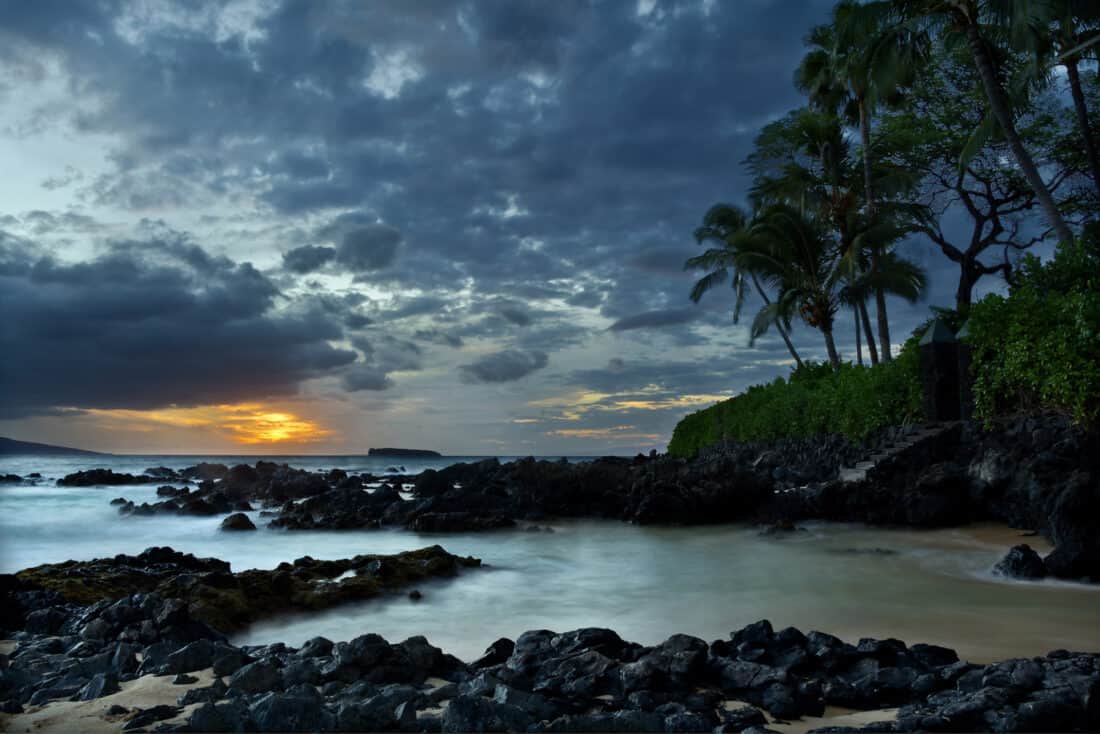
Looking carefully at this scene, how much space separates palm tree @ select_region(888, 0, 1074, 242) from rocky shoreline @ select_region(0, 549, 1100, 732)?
39.6 feet

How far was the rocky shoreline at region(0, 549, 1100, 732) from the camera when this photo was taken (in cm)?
272

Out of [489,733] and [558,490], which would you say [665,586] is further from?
[558,490]

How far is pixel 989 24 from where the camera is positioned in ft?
46.3

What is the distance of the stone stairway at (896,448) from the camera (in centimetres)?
1120

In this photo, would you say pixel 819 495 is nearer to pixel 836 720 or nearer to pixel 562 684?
pixel 836 720

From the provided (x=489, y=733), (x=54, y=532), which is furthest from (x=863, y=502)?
(x=54, y=532)

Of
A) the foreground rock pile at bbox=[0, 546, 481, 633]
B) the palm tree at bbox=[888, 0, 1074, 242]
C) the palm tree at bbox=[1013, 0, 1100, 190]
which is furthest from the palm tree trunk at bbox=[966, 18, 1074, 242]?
the foreground rock pile at bbox=[0, 546, 481, 633]

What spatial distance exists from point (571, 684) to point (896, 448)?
33.2 ft

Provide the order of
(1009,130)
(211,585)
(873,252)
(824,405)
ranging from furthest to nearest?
(873,252) < (824,405) < (1009,130) < (211,585)

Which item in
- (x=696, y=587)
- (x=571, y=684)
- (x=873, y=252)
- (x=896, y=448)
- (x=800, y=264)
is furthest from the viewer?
(x=800, y=264)

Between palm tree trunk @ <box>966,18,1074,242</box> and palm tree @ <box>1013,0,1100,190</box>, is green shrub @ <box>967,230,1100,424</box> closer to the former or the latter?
palm tree trunk @ <box>966,18,1074,242</box>

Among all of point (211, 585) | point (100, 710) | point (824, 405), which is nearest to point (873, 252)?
point (824, 405)

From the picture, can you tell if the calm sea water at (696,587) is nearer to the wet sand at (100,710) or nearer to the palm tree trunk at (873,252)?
the wet sand at (100,710)

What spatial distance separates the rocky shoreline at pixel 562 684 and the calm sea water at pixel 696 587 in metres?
1.14
